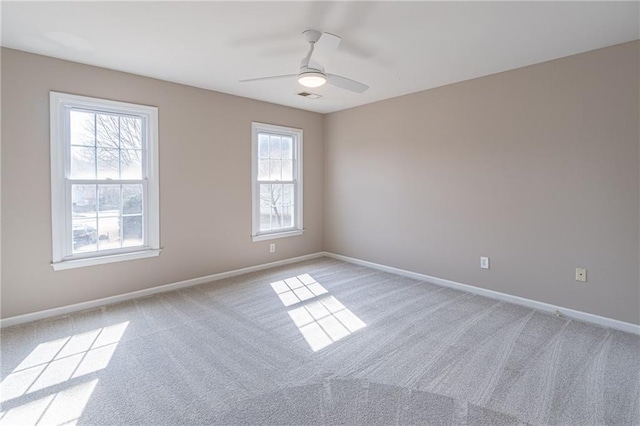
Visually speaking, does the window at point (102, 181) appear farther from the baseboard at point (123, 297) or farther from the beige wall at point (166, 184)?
the baseboard at point (123, 297)

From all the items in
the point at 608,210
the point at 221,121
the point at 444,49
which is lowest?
the point at 608,210

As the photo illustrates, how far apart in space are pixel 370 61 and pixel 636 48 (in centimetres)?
217

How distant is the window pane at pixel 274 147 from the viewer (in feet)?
16.3

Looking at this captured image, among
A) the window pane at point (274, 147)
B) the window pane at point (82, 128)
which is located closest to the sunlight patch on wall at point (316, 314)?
the window pane at point (274, 147)

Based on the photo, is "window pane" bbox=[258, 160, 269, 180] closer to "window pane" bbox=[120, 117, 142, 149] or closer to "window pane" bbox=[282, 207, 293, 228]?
"window pane" bbox=[282, 207, 293, 228]

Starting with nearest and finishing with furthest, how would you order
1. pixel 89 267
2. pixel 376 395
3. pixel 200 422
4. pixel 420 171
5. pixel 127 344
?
pixel 200 422
pixel 376 395
pixel 127 344
pixel 89 267
pixel 420 171

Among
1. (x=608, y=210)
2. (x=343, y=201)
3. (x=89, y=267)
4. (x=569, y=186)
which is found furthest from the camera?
(x=343, y=201)

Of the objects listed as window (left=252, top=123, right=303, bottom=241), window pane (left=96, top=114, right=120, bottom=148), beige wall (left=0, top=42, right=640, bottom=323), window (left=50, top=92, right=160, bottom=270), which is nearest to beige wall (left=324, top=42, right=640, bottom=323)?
beige wall (left=0, top=42, right=640, bottom=323)

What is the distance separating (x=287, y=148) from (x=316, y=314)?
2.82m

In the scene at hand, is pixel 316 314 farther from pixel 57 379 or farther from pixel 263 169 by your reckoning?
pixel 263 169

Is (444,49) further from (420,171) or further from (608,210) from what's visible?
(608,210)

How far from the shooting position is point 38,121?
120 inches

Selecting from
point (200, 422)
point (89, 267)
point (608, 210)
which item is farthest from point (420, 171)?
point (89, 267)

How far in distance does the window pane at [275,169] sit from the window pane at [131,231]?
6.23 ft
